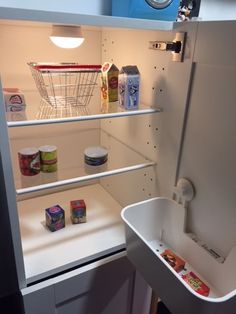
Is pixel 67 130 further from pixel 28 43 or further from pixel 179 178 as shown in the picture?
pixel 179 178

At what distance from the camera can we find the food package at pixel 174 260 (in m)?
1.01

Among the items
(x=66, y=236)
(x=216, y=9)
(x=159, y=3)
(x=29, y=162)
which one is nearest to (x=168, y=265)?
(x=66, y=236)

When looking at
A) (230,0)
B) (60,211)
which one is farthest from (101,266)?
(230,0)

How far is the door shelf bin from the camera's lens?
706 mm

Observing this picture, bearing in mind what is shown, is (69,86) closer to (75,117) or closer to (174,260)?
(75,117)

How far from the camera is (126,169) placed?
1.06 m

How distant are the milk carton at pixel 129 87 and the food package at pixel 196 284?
0.69m

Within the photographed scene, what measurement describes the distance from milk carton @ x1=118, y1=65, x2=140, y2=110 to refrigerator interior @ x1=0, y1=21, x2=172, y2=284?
0.25 ft

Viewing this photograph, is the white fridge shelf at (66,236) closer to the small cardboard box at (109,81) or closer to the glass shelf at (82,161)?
the glass shelf at (82,161)

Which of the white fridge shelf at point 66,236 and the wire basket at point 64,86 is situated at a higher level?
the wire basket at point 64,86

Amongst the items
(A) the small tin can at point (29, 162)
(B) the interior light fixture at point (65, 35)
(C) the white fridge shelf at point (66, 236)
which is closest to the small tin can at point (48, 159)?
(A) the small tin can at point (29, 162)

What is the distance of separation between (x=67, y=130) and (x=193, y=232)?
0.83 meters

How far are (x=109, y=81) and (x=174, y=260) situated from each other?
0.76 metres

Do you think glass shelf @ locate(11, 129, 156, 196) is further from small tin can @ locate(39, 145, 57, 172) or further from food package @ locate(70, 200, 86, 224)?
food package @ locate(70, 200, 86, 224)
